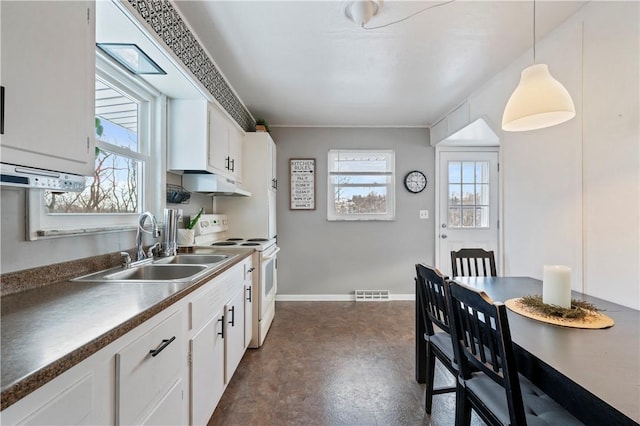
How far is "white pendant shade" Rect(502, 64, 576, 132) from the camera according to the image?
4.44 ft

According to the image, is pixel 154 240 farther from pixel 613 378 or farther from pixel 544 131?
pixel 544 131

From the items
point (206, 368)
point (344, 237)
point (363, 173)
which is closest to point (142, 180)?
point (206, 368)

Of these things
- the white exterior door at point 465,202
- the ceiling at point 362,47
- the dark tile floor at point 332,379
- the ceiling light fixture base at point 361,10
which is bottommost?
the dark tile floor at point 332,379

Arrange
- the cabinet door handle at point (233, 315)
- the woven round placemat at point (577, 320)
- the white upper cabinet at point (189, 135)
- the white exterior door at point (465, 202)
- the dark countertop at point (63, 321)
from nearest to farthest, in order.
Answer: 1. the dark countertop at point (63, 321)
2. the woven round placemat at point (577, 320)
3. the cabinet door handle at point (233, 315)
4. the white upper cabinet at point (189, 135)
5. the white exterior door at point (465, 202)

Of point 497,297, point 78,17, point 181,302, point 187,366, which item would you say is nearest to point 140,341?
point 181,302

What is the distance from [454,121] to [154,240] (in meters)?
3.23

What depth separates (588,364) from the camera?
898 millimetres

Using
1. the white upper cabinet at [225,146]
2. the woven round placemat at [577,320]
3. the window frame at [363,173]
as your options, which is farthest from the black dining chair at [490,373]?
the window frame at [363,173]

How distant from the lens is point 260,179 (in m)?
3.27

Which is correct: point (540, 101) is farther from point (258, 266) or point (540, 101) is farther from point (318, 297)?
point (318, 297)

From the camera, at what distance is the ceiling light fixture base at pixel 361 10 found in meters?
1.62

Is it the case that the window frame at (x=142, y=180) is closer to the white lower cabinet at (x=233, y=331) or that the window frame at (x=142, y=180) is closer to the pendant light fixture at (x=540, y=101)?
the white lower cabinet at (x=233, y=331)

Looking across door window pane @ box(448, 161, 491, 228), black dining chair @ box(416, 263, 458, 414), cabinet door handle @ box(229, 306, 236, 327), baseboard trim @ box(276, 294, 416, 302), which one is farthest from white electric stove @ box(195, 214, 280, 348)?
door window pane @ box(448, 161, 491, 228)

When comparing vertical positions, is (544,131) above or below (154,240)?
above
